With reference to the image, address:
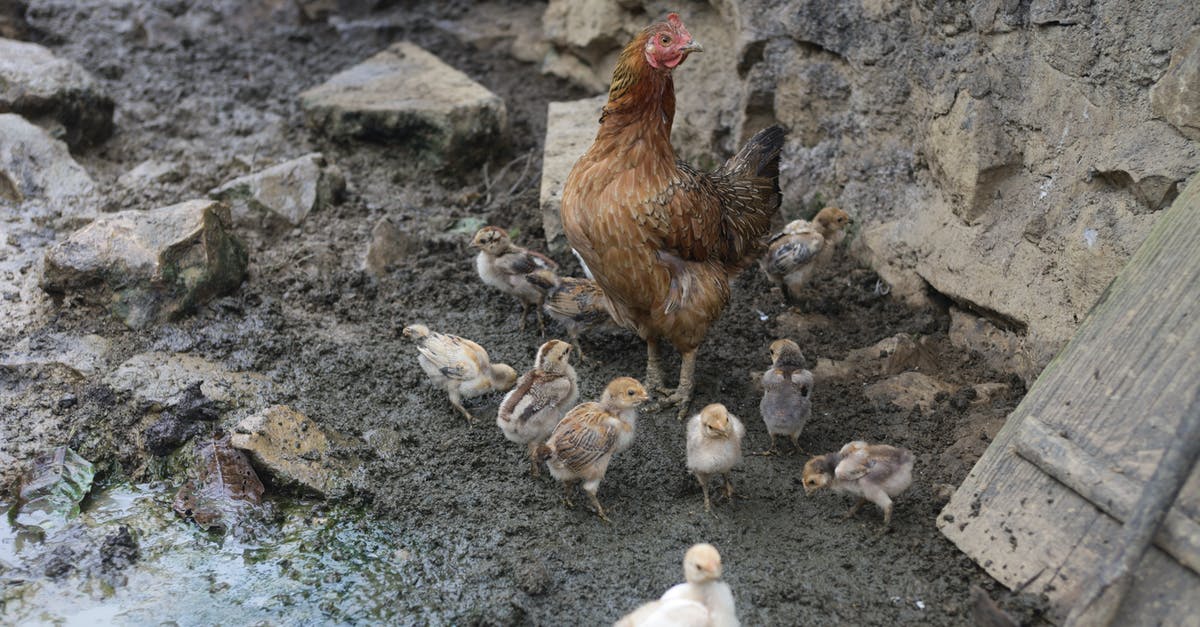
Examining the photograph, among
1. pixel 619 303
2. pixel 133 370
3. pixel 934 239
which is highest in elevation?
pixel 934 239

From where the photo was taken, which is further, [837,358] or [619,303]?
[837,358]

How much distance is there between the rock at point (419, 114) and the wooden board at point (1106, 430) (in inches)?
191

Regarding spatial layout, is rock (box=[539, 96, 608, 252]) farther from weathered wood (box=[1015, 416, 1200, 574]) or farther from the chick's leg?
weathered wood (box=[1015, 416, 1200, 574])

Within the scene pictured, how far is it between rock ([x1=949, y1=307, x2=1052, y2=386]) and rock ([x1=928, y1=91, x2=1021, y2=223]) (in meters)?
0.57

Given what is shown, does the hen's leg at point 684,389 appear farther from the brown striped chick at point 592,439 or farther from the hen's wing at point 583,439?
the hen's wing at point 583,439

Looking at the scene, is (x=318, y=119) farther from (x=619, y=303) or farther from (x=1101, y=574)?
(x=1101, y=574)

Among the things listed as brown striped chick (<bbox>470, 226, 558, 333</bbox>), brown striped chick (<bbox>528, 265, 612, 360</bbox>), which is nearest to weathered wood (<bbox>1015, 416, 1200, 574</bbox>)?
brown striped chick (<bbox>528, 265, 612, 360</bbox>)

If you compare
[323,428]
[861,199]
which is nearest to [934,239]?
[861,199]

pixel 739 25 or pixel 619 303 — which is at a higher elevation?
pixel 739 25

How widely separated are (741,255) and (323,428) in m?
2.46

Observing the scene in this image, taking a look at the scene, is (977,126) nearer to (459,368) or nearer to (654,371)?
(654,371)

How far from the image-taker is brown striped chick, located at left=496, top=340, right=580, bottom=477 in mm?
4914

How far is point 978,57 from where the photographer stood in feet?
17.8

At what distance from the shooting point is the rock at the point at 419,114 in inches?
306
